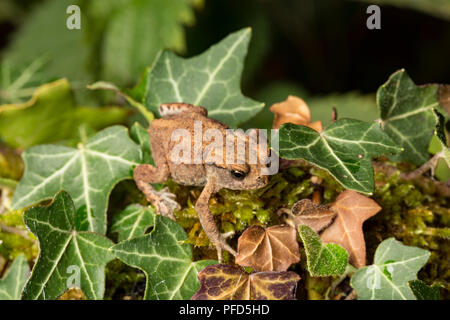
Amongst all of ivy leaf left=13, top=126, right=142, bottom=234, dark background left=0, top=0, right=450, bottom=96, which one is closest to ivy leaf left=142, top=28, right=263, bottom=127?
ivy leaf left=13, top=126, right=142, bottom=234

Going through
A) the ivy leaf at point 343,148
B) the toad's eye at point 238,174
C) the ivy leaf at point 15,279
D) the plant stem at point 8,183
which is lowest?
the ivy leaf at point 15,279

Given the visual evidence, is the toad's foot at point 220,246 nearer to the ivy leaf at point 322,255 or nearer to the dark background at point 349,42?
the ivy leaf at point 322,255

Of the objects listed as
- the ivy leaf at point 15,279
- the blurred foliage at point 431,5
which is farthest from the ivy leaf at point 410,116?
the blurred foliage at point 431,5

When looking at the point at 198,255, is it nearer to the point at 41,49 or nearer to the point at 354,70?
the point at 41,49

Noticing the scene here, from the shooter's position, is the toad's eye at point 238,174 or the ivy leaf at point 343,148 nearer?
the ivy leaf at point 343,148

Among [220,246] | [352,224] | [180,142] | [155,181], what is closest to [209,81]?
[180,142]

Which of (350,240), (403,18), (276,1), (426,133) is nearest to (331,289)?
(350,240)
